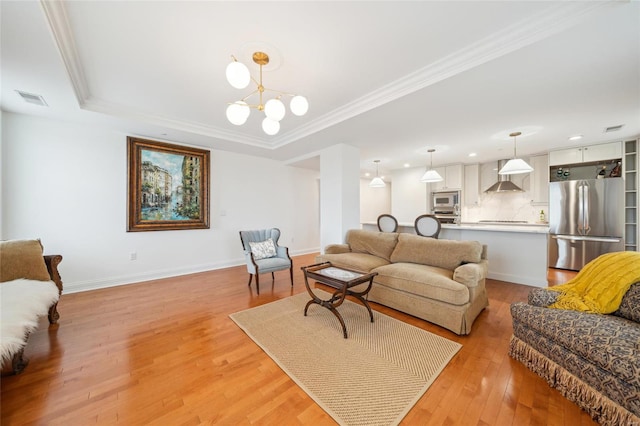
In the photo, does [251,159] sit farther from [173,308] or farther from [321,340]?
[321,340]

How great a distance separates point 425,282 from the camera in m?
2.41

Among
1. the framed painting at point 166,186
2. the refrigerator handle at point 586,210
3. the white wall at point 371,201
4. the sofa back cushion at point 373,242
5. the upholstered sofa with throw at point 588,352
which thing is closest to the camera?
the upholstered sofa with throw at point 588,352

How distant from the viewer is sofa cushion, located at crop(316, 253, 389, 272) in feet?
10.1

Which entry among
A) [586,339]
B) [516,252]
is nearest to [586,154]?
[516,252]

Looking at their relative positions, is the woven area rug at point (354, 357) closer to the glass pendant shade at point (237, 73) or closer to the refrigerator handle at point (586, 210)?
the glass pendant shade at point (237, 73)

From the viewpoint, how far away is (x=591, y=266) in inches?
72.9

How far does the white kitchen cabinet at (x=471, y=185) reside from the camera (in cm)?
586

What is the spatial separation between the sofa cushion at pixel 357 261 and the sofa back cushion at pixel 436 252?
271 mm

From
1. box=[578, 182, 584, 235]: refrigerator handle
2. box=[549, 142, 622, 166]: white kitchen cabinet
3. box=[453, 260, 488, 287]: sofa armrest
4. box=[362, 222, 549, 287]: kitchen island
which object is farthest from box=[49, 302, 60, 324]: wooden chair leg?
box=[549, 142, 622, 166]: white kitchen cabinet

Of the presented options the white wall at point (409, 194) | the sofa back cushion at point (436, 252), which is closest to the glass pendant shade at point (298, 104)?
the sofa back cushion at point (436, 252)

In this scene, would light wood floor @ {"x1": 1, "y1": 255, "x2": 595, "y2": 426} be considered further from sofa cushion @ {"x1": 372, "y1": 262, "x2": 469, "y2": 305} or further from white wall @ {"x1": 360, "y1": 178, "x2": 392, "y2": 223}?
white wall @ {"x1": 360, "y1": 178, "x2": 392, "y2": 223}

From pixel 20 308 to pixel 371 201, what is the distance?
7745mm

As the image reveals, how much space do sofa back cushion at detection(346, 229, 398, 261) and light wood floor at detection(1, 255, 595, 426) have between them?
1.15m

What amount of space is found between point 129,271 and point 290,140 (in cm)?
349
